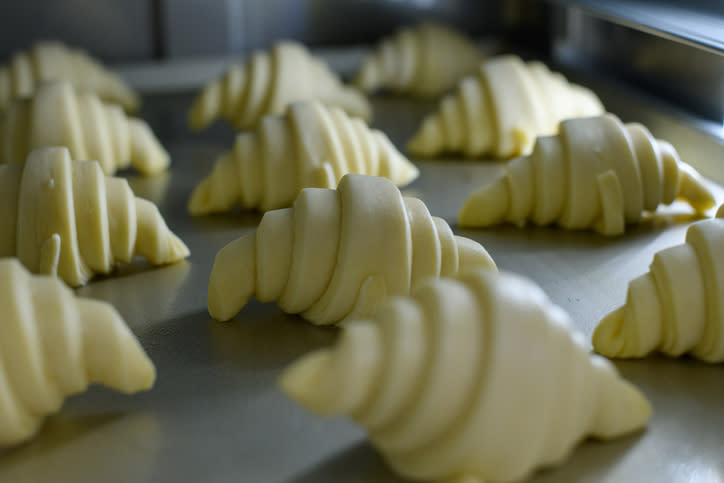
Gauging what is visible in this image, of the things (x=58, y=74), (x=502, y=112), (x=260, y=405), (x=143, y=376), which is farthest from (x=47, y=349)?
(x=58, y=74)

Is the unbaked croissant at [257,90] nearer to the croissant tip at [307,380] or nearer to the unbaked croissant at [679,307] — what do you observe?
the unbaked croissant at [679,307]

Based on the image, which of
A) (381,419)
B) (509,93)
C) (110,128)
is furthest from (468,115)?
(381,419)

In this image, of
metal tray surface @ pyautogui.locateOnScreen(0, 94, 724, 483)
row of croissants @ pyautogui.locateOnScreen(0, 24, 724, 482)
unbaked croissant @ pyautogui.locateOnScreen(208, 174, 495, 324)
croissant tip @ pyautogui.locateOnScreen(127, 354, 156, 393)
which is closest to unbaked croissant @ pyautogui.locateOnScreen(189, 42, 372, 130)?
row of croissants @ pyautogui.locateOnScreen(0, 24, 724, 482)

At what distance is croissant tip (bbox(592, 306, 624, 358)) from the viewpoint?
31.3 inches

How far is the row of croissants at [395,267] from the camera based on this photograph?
58 centimetres

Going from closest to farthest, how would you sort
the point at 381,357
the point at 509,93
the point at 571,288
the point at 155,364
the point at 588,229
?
1. the point at 381,357
2. the point at 155,364
3. the point at 571,288
4. the point at 588,229
5. the point at 509,93

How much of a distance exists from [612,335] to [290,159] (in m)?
0.53

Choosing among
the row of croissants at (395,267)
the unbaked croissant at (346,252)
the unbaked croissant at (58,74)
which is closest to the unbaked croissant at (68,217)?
the row of croissants at (395,267)

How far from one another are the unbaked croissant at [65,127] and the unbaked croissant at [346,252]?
510 mm

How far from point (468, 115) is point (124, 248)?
69 centimetres

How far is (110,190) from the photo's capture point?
98 centimetres

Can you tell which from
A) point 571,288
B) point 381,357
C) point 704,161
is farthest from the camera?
point 704,161

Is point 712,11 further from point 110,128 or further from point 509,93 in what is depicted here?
point 110,128

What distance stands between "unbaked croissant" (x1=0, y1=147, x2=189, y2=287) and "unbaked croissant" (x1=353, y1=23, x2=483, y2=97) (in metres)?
1.02
